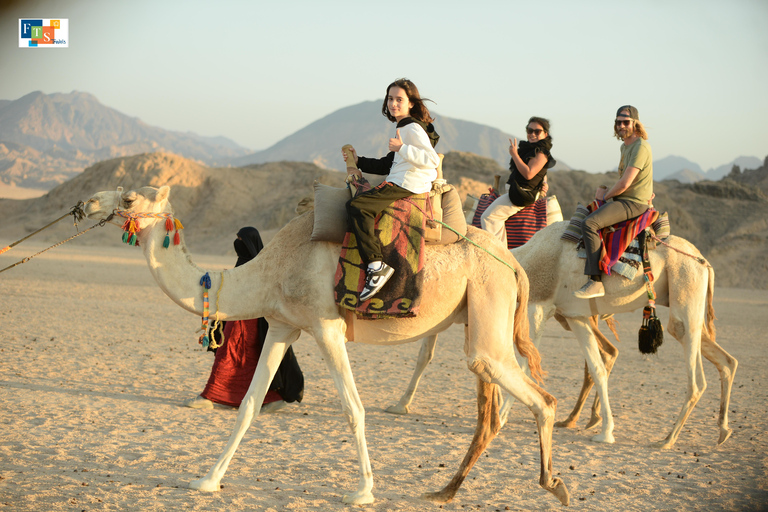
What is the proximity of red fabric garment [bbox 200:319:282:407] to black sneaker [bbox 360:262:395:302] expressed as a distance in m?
3.43

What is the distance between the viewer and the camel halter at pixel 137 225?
5117 mm

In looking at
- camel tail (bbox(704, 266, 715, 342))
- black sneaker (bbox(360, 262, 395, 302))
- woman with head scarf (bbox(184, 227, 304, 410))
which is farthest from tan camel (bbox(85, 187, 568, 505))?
camel tail (bbox(704, 266, 715, 342))

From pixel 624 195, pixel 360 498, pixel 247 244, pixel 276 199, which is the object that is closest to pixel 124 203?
pixel 247 244

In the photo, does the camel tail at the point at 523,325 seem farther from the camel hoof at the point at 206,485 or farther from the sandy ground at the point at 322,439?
the camel hoof at the point at 206,485

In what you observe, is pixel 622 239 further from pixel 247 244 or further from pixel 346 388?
pixel 247 244

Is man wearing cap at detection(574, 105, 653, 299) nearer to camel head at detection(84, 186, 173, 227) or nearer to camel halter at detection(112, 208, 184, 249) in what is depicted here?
camel halter at detection(112, 208, 184, 249)

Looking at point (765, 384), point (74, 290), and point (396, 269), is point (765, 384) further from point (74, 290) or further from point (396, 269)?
point (74, 290)

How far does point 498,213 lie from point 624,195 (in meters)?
1.44

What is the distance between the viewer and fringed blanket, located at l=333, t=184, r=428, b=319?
5082 millimetres

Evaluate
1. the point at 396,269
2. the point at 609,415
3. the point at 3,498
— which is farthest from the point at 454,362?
→ the point at 3,498

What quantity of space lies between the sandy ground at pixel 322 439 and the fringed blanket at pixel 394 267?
5.04 ft

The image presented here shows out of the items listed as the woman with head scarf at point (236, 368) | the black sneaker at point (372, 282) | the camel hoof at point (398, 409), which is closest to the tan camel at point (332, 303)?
the black sneaker at point (372, 282)

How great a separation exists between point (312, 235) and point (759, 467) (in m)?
4.91

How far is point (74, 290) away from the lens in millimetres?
19703
